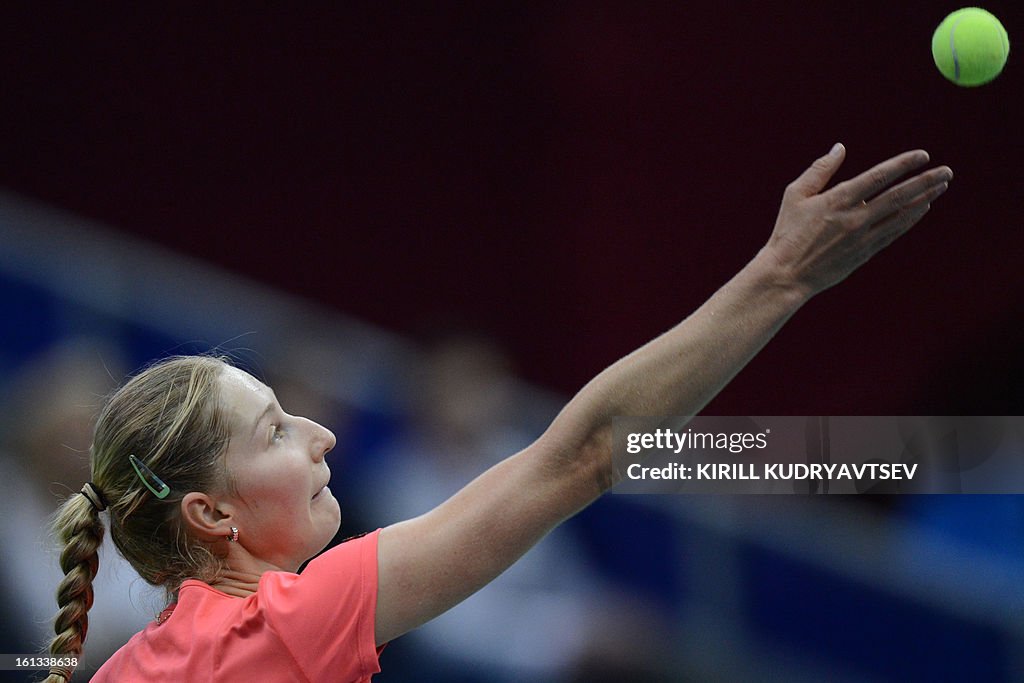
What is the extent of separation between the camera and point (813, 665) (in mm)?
3414

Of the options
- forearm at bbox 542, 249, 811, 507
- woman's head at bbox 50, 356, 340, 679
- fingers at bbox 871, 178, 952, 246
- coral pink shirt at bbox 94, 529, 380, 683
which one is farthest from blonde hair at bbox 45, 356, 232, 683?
fingers at bbox 871, 178, 952, 246

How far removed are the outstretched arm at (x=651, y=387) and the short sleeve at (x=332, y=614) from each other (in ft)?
0.06

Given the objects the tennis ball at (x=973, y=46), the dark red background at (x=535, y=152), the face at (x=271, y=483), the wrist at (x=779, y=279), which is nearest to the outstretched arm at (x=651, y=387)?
the wrist at (x=779, y=279)

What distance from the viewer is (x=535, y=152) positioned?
12.7 feet

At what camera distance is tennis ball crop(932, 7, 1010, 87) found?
221cm

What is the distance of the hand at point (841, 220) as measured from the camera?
1.13 m

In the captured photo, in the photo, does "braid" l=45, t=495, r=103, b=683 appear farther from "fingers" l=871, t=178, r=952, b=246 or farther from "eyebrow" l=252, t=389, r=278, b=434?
"fingers" l=871, t=178, r=952, b=246

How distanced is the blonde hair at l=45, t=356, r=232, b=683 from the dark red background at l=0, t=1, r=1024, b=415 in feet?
7.67

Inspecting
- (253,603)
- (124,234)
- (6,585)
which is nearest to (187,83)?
(124,234)

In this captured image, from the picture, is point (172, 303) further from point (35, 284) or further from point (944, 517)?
point (944, 517)

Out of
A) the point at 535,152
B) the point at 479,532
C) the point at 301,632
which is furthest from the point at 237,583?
the point at 535,152

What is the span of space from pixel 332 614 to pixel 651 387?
0.40 metres

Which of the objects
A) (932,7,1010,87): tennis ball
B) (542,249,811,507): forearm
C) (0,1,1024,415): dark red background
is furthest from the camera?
(0,1,1024,415): dark red background

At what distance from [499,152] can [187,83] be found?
43.2 inches
